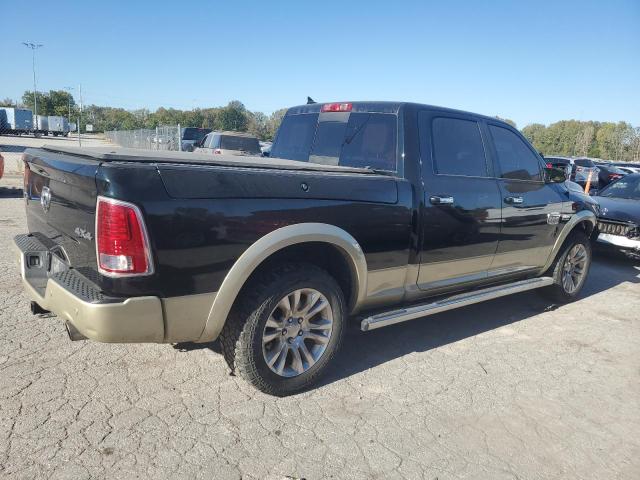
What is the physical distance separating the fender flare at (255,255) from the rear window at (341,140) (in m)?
0.97

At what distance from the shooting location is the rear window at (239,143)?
16.4 meters

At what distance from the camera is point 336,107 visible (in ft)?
14.4

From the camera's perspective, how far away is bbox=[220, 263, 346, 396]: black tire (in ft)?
9.68

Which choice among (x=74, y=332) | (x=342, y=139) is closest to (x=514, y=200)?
(x=342, y=139)

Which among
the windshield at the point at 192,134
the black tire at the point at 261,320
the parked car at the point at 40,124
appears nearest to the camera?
the black tire at the point at 261,320

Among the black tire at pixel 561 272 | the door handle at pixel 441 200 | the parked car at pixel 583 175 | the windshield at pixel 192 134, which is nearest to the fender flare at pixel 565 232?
the black tire at pixel 561 272

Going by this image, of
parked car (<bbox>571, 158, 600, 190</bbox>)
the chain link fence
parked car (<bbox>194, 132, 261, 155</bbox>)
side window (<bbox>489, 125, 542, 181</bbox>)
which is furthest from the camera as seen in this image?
the chain link fence

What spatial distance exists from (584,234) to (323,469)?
4647mm

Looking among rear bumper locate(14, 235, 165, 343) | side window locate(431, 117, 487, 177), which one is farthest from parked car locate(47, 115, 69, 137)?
rear bumper locate(14, 235, 165, 343)

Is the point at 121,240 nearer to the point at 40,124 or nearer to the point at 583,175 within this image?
the point at 583,175

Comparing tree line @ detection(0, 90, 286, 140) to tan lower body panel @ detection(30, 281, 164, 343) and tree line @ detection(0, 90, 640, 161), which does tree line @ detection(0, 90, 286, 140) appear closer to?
tree line @ detection(0, 90, 640, 161)

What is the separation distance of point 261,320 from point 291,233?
0.56 m

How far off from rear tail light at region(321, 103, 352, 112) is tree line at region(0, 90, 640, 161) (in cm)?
5312

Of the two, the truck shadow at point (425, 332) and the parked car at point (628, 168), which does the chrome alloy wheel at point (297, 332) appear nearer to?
the truck shadow at point (425, 332)
